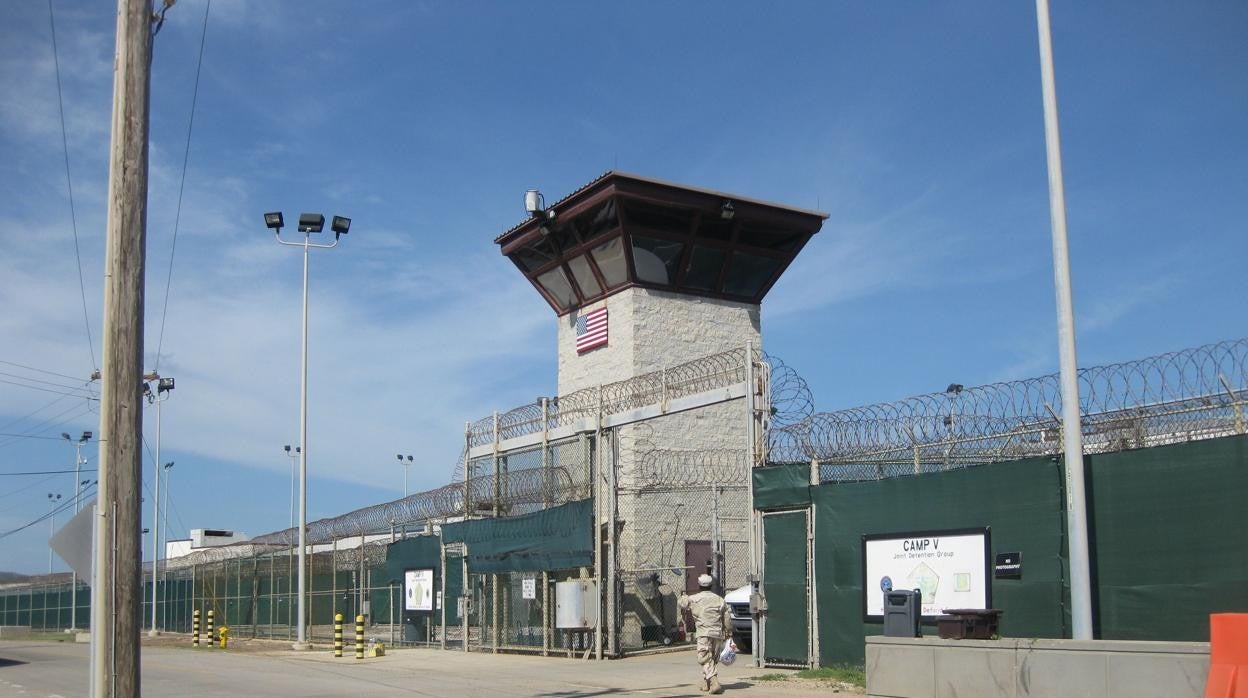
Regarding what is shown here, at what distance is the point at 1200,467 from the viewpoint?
466 inches

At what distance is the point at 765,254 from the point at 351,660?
1335cm

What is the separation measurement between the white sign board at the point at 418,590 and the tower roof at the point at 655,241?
7.45m

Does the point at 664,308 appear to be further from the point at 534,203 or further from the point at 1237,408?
the point at 1237,408

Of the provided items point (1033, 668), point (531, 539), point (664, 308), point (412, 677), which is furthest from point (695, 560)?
point (1033, 668)

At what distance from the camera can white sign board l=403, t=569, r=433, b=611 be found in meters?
27.1

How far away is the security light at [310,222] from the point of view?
94.3ft

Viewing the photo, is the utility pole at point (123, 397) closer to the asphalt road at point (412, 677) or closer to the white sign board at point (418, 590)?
the asphalt road at point (412, 677)

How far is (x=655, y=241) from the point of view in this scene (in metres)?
27.5

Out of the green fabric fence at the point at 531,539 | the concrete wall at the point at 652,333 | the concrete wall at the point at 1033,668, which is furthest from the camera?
the concrete wall at the point at 652,333

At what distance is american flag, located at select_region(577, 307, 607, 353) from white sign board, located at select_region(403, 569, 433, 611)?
653 cm

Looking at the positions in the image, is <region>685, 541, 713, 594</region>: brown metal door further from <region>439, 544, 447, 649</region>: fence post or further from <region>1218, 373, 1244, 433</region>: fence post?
<region>1218, 373, 1244, 433</region>: fence post

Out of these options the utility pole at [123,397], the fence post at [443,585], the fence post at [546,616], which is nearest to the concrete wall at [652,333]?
the fence post at [443,585]

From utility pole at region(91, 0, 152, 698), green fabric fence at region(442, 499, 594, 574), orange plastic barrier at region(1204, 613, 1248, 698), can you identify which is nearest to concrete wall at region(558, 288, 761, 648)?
green fabric fence at region(442, 499, 594, 574)

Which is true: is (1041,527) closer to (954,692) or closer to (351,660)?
(954,692)
